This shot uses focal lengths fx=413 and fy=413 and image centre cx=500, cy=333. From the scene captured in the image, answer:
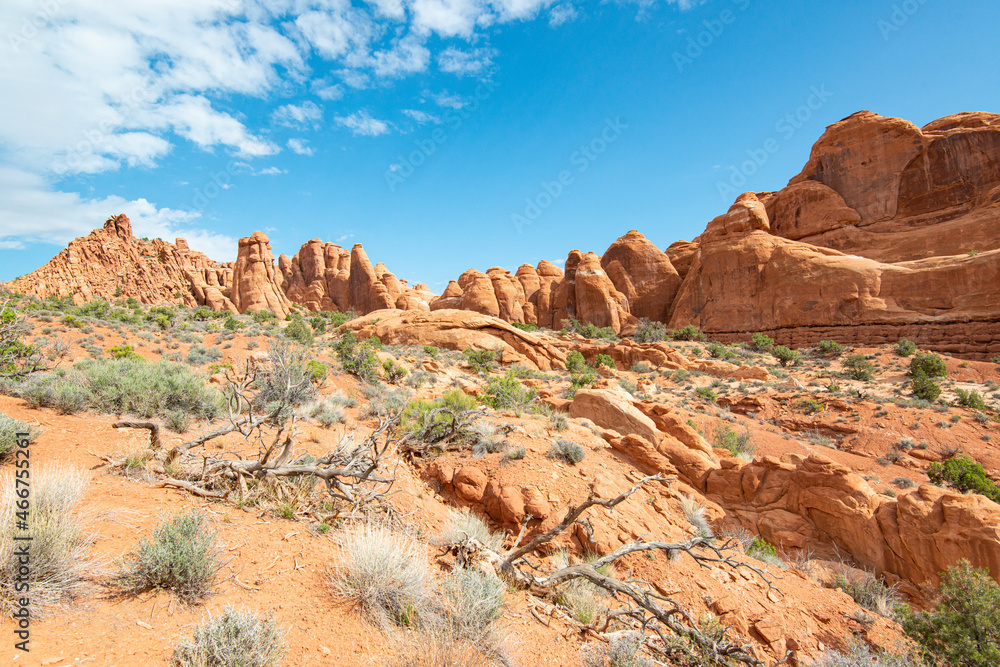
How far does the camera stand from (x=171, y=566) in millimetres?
2986

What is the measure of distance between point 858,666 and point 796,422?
1425 centimetres

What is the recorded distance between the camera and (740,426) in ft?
47.4

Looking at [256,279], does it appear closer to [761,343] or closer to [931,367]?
[761,343]

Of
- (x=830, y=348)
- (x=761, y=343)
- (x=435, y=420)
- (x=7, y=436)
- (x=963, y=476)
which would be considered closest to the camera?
(x=7, y=436)

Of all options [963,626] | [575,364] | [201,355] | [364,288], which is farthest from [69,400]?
[364,288]

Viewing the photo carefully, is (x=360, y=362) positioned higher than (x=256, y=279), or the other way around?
(x=256, y=279)

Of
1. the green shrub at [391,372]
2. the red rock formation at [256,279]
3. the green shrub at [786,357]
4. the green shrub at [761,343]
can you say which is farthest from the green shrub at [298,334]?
the green shrub at [761,343]

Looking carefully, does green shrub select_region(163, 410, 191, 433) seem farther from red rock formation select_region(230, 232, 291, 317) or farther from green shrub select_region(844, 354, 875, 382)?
red rock formation select_region(230, 232, 291, 317)

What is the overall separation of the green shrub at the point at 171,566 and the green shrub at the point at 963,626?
6694 mm

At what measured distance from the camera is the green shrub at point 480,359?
21.0m

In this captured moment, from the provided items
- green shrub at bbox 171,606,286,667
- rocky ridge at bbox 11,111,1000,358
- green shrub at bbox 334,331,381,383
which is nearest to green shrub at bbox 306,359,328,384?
green shrub at bbox 334,331,381,383

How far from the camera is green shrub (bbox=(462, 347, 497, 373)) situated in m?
A: 21.0

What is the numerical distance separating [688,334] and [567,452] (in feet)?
105

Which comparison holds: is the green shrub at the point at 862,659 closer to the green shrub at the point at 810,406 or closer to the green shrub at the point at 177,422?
the green shrub at the point at 177,422
